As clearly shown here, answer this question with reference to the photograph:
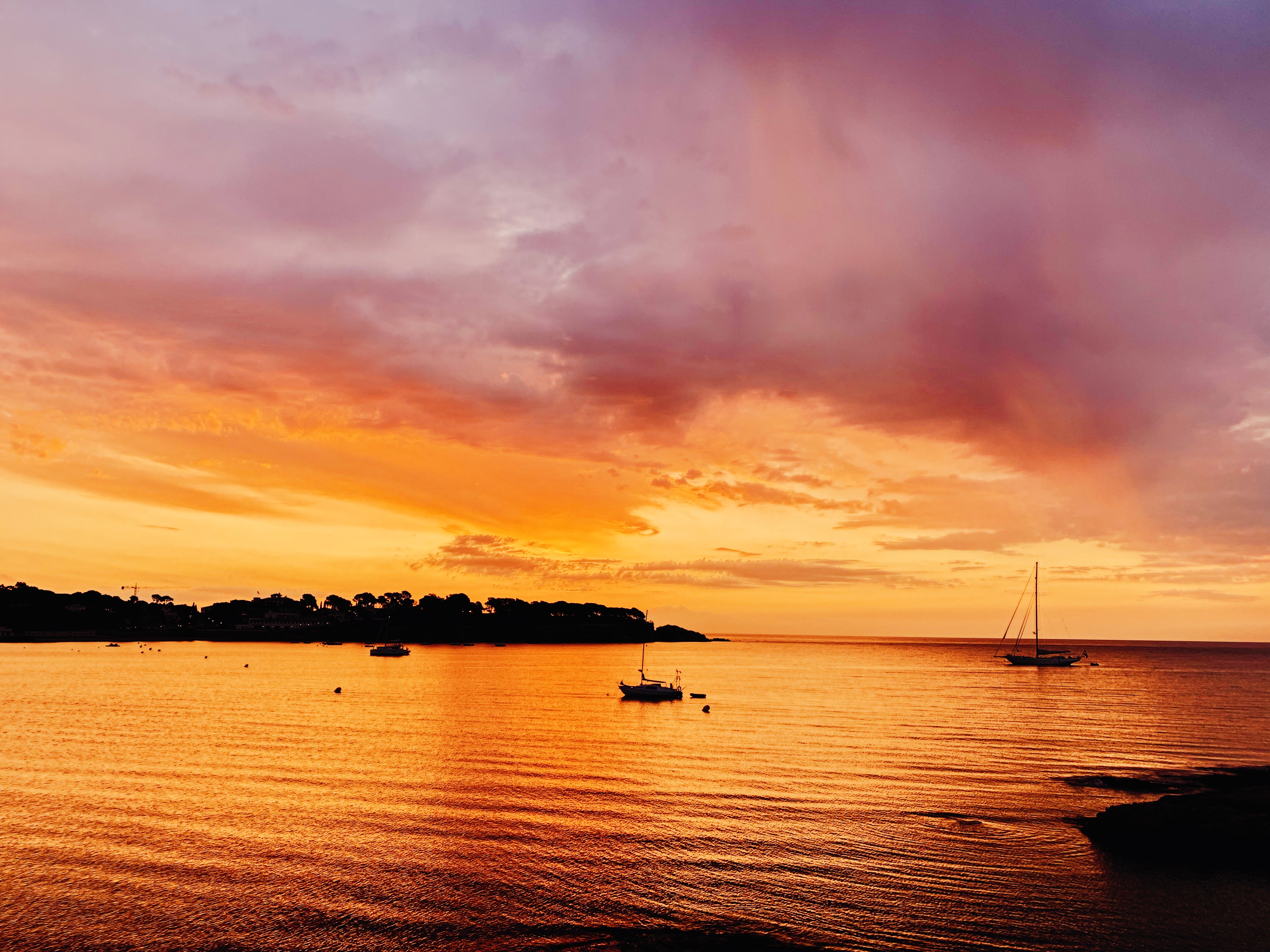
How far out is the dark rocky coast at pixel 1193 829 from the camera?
35.6m

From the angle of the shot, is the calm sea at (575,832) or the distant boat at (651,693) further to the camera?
the distant boat at (651,693)

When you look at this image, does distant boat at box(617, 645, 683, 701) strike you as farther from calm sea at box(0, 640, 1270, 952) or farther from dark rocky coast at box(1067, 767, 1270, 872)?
dark rocky coast at box(1067, 767, 1270, 872)

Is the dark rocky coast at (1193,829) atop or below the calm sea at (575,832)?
atop

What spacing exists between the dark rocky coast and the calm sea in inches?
63.7

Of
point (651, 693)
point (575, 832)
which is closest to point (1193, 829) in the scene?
point (575, 832)

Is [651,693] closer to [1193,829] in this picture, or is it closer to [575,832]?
[575,832]

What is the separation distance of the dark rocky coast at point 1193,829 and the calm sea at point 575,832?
162 cm

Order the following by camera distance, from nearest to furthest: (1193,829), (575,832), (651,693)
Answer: (1193,829), (575,832), (651,693)

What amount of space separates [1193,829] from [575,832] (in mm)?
28013

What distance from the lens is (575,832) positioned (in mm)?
39500

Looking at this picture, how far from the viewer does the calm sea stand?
2764 centimetres

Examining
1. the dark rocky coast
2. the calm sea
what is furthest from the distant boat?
the dark rocky coast

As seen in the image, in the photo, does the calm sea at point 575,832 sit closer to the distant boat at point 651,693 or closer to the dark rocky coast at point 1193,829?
the dark rocky coast at point 1193,829

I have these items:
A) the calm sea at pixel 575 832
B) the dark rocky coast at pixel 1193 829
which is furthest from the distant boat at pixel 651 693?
the dark rocky coast at pixel 1193 829
